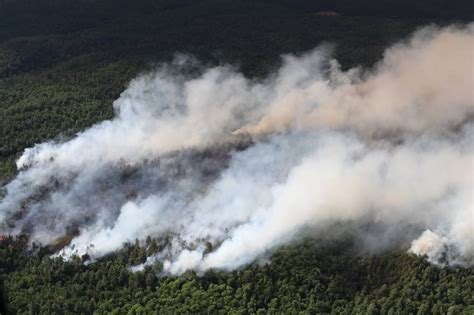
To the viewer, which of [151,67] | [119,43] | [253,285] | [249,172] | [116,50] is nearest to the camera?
[253,285]

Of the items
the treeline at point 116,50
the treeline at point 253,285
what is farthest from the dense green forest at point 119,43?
the treeline at point 253,285

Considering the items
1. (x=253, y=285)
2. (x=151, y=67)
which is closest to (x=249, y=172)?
(x=253, y=285)

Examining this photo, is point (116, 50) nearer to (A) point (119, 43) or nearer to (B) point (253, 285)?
(A) point (119, 43)

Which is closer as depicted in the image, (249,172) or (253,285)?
(253,285)

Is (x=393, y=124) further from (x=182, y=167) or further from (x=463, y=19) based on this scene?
(x=463, y=19)

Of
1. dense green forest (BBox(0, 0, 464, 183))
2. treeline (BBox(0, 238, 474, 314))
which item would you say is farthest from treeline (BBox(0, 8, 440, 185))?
A: treeline (BBox(0, 238, 474, 314))

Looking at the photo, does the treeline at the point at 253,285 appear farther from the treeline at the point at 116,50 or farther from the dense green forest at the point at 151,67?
the treeline at the point at 116,50

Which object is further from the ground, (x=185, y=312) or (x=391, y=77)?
(x=391, y=77)

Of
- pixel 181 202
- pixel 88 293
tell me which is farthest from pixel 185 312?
pixel 181 202
